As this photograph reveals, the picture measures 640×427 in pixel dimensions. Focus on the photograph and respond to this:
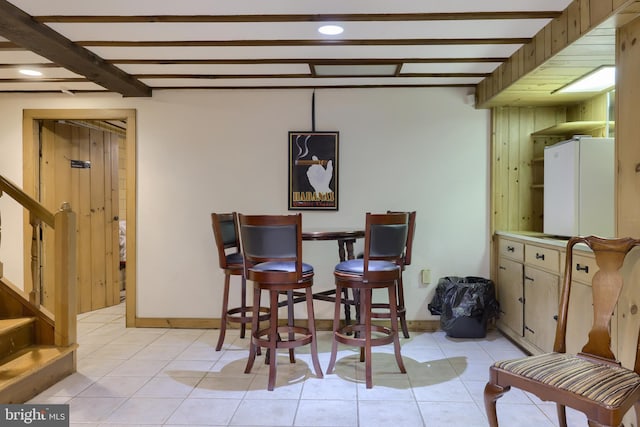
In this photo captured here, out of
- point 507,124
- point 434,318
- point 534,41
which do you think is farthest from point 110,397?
point 507,124

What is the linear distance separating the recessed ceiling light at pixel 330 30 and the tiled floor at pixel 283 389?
216 cm

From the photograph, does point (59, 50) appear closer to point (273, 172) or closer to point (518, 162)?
point (273, 172)

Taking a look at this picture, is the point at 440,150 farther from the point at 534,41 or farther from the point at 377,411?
the point at 377,411

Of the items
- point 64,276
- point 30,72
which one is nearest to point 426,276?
point 64,276

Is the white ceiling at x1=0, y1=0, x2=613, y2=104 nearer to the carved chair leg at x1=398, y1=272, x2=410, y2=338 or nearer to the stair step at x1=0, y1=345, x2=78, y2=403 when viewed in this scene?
the carved chair leg at x1=398, y1=272, x2=410, y2=338

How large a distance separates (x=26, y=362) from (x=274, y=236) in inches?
64.2

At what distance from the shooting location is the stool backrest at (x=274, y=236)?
247cm

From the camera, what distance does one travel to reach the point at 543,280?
2.92 metres

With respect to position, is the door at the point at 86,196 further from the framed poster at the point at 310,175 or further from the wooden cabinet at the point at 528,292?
the wooden cabinet at the point at 528,292

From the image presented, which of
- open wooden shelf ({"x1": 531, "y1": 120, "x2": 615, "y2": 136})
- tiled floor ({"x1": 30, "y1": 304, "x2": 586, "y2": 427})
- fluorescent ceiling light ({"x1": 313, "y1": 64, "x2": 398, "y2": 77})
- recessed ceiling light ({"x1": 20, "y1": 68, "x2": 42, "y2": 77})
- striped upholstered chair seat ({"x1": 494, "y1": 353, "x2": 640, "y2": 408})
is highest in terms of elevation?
fluorescent ceiling light ({"x1": 313, "y1": 64, "x2": 398, "y2": 77})

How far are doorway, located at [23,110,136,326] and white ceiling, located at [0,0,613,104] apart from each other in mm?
392

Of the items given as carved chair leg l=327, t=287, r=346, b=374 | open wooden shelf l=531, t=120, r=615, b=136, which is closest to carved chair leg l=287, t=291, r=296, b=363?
carved chair leg l=327, t=287, r=346, b=374

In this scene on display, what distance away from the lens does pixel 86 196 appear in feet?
15.0

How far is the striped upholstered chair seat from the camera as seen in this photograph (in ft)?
4.91
